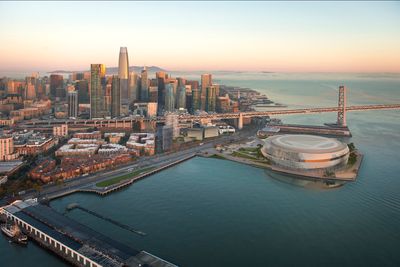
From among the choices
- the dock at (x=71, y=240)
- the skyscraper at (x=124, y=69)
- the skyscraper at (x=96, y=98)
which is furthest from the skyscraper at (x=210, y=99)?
the dock at (x=71, y=240)

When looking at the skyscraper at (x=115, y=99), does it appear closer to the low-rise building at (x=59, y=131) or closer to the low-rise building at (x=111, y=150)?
the low-rise building at (x=59, y=131)

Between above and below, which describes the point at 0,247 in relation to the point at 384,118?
below

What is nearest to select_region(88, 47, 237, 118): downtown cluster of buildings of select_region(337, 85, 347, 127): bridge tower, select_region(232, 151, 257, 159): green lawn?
select_region(337, 85, 347, 127): bridge tower

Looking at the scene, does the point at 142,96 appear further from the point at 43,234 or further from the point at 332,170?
the point at 43,234

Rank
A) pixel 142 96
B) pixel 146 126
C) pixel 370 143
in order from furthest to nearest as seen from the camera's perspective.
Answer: pixel 142 96, pixel 146 126, pixel 370 143

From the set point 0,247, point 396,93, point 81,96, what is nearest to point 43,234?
point 0,247

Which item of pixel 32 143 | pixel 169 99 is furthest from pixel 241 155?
pixel 169 99

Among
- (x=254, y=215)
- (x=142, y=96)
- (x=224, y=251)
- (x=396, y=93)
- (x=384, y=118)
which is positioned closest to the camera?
(x=224, y=251)

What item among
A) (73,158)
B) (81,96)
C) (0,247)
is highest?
(81,96)
